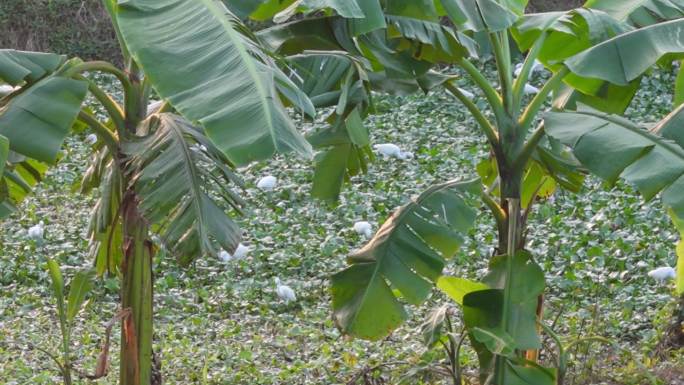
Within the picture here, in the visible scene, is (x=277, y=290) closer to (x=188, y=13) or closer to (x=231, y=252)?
(x=231, y=252)

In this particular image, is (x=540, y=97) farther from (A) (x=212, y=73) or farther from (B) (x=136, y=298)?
(B) (x=136, y=298)

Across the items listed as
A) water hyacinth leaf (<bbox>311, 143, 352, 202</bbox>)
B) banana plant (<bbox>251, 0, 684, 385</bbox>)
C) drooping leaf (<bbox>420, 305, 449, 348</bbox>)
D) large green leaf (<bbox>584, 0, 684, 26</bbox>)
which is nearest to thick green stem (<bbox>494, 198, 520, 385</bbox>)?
banana plant (<bbox>251, 0, 684, 385</bbox>)

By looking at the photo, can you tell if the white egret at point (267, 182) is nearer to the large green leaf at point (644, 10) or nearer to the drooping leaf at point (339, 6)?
the large green leaf at point (644, 10)

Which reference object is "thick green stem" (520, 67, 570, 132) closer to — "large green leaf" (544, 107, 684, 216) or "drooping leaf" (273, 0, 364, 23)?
"large green leaf" (544, 107, 684, 216)

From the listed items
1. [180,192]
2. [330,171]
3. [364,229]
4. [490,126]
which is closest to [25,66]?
[180,192]

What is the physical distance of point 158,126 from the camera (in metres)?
3.74

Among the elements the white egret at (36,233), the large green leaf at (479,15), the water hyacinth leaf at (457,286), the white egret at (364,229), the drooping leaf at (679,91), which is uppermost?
the large green leaf at (479,15)

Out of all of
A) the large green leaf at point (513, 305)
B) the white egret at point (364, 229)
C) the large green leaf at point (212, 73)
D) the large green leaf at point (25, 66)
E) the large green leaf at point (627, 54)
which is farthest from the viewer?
the white egret at point (364, 229)

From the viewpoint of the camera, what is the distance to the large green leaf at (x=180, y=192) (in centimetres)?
337

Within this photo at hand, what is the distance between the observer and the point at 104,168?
422 centimetres

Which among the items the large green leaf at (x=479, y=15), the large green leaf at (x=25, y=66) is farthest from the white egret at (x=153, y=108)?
the large green leaf at (x=479, y=15)

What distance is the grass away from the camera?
5285 millimetres

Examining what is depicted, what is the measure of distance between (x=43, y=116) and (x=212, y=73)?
1.99 ft

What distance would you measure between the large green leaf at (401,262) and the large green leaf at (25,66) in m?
1.28
